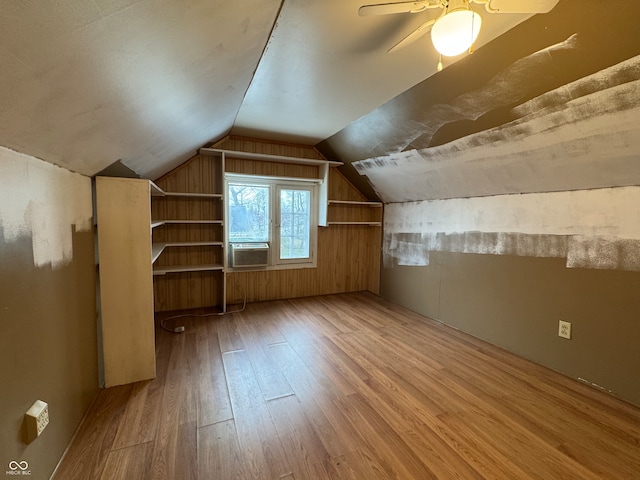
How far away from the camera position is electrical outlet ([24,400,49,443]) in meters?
1.13

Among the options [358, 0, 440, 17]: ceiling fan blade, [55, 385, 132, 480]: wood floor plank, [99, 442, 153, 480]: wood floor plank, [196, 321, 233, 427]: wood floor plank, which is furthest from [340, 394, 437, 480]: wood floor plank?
[358, 0, 440, 17]: ceiling fan blade

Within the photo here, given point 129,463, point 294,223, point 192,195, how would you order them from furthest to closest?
point 294,223
point 192,195
point 129,463

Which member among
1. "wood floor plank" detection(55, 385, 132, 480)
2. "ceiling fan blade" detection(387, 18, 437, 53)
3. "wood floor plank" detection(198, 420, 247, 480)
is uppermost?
"ceiling fan blade" detection(387, 18, 437, 53)

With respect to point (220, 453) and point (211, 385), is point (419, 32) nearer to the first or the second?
point (220, 453)

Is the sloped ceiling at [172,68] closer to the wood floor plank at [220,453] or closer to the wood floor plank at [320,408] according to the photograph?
the wood floor plank at [220,453]

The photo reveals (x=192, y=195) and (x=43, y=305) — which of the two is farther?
(x=192, y=195)

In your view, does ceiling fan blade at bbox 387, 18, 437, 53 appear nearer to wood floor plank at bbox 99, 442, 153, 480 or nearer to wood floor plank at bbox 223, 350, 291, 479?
Result: wood floor plank at bbox 223, 350, 291, 479

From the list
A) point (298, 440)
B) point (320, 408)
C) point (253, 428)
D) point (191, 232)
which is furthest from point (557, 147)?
point (191, 232)

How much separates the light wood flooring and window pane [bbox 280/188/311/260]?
1688mm

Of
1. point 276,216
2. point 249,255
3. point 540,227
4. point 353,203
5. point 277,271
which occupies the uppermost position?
point 353,203

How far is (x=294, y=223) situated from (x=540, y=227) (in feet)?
9.59

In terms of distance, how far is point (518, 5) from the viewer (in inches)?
46.5

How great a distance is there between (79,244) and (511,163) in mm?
3182

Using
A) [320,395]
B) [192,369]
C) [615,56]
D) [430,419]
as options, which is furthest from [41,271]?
[615,56]
